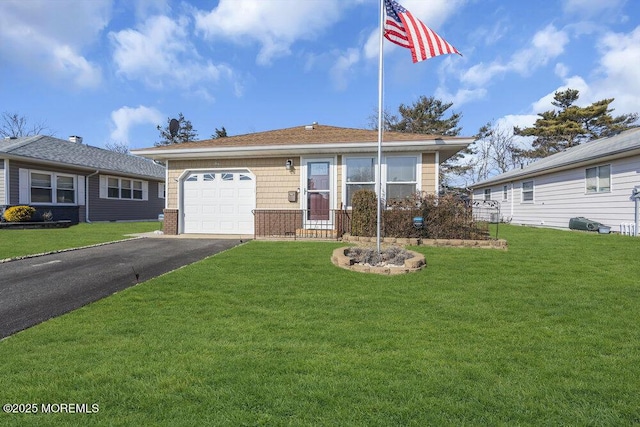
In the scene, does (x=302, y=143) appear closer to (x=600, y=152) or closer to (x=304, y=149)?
(x=304, y=149)

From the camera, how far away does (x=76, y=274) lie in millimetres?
5340

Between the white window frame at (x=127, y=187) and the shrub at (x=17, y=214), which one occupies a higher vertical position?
the white window frame at (x=127, y=187)

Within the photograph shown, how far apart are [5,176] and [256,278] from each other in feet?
50.0

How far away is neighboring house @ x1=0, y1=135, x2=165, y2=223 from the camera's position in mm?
14336

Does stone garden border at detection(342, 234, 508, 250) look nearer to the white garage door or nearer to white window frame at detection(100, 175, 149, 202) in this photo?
the white garage door

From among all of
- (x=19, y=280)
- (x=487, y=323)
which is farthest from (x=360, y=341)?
(x=19, y=280)

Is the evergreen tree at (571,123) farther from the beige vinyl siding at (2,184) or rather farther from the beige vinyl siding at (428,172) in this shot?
the beige vinyl siding at (2,184)

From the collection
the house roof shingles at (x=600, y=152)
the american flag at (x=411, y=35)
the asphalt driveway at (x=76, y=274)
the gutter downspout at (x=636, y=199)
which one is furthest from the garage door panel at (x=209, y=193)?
the gutter downspout at (x=636, y=199)

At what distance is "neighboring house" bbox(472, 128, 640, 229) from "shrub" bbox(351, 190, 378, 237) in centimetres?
851

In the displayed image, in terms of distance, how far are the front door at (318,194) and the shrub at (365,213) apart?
4.76ft

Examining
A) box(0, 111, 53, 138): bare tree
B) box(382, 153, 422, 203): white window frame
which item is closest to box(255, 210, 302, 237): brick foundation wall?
box(382, 153, 422, 203): white window frame

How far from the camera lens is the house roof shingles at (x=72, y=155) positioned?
588 inches

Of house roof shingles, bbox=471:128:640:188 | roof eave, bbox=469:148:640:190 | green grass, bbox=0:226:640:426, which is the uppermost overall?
house roof shingles, bbox=471:128:640:188

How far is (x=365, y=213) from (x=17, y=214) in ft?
45.4
